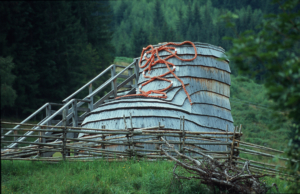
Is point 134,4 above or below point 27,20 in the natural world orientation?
above

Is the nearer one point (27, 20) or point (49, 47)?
point (27, 20)

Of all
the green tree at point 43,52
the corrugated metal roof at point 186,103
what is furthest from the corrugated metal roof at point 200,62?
the green tree at point 43,52

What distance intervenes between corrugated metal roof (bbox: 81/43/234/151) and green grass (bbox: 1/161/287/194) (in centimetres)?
161

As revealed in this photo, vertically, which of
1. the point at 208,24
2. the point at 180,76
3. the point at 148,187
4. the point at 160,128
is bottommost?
the point at 148,187

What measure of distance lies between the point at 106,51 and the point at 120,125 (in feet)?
75.7

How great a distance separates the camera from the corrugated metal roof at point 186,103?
29.8 ft

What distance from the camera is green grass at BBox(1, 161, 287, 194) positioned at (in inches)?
249

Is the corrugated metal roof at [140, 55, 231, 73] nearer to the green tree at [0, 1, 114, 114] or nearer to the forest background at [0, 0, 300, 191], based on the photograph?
the forest background at [0, 0, 300, 191]

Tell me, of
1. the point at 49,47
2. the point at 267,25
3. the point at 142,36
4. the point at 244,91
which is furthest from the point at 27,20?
the point at 142,36

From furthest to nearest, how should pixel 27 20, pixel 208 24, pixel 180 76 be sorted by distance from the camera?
1. pixel 208 24
2. pixel 27 20
3. pixel 180 76

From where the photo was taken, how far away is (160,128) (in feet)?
28.2

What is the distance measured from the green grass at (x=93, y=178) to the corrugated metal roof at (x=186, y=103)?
1.61 meters

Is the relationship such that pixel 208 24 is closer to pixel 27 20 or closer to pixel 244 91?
pixel 244 91

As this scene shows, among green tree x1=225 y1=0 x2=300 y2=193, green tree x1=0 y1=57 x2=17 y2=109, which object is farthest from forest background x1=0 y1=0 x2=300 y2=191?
green tree x1=225 y1=0 x2=300 y2=193
